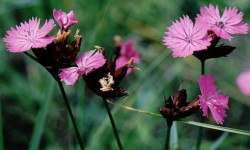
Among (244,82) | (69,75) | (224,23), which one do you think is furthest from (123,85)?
(69,75)

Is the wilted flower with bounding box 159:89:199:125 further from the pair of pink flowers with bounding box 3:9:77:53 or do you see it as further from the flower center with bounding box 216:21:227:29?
the pair of pink flowers with bounding box 3:9:77:53

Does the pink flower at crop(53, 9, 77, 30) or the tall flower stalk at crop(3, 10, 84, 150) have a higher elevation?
the pink flower at crop(53, 9, 77, 30)

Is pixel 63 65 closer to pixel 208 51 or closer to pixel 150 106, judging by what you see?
pixel 208 51

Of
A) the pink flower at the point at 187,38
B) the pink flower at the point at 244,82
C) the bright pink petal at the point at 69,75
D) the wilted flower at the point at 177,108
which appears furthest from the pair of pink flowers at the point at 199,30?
the pink flower at the point at 244,82

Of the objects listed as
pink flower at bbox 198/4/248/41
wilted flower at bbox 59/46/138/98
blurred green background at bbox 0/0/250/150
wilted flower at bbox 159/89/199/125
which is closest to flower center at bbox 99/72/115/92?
wilted flower at bbox 59/46/138/98

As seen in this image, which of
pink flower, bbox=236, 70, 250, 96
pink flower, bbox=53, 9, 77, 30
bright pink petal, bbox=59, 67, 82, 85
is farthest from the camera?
pink flower, bbox=236, 70, 250, 96

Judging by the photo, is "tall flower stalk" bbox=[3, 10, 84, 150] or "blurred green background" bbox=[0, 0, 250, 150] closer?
"tall flower stalk" bbox=[3, 10, 84, 150]

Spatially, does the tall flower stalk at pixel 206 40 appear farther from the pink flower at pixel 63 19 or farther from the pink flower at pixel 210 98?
the pink flower at pixel 63 19
